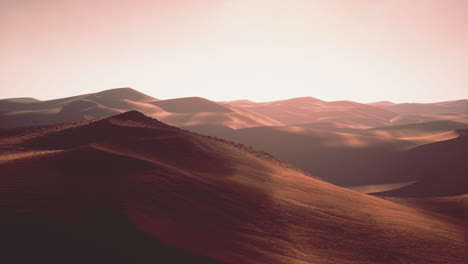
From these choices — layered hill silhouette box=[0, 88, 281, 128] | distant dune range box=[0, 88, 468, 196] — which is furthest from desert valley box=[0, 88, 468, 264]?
layered hill silhouette box=[0, 88, 281, 128]

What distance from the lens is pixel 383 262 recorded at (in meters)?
9.21

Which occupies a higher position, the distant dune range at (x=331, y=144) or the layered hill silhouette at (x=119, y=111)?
the layered hill silhouette at (x=119, y=111)

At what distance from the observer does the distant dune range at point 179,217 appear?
6.29 metres

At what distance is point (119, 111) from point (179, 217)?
106 metres

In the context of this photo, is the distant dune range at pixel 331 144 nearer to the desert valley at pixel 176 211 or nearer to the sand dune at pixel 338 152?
the sand dune at pixel 338 152

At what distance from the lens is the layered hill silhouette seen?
308ft

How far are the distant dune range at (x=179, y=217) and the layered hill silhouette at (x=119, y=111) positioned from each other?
81152 millimetres

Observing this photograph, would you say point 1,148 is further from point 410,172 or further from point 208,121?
point 208,121

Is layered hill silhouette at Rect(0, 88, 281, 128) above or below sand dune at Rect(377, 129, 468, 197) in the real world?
above

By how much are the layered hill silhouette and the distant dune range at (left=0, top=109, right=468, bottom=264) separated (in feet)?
266

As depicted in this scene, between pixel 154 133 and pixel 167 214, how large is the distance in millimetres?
11994

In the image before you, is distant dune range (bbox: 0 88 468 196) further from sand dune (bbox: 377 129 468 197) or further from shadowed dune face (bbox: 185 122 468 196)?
sand dune (bbox: 377 129 468 197)

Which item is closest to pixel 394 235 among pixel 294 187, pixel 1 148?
pixel 294 187

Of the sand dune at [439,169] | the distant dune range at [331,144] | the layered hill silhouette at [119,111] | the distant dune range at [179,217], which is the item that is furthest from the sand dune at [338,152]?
the distant dune range at [179,217]
